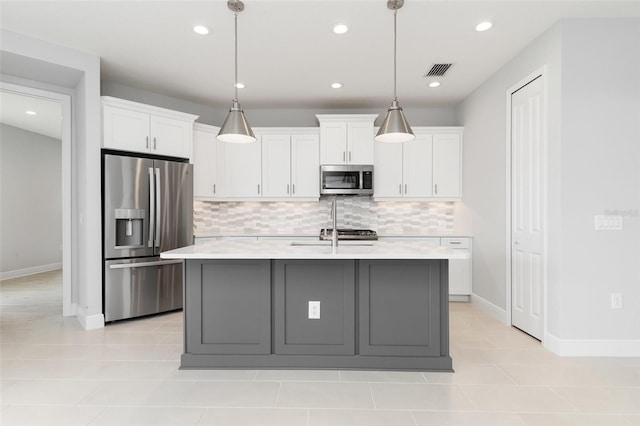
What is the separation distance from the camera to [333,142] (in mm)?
4816

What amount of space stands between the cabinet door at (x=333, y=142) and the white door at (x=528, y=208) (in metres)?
2.08

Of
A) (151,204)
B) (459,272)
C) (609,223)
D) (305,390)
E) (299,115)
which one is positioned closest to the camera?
(305,390)

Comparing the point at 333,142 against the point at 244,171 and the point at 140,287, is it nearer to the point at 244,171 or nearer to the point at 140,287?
the point at 244,171

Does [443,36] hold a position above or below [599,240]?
above

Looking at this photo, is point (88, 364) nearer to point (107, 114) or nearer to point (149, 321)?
point (149, 321)

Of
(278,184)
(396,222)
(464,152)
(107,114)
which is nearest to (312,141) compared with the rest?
(278,184)

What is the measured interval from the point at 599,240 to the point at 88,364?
13.7 ft

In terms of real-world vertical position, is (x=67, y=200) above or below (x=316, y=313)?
above

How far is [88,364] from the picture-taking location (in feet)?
8.68

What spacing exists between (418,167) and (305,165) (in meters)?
1.62

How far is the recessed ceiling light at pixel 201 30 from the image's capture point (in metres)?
2.97

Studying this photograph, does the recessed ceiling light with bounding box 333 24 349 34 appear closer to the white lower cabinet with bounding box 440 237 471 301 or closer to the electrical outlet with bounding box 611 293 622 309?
the white lower cabinet with bounding box 440 237 471 301

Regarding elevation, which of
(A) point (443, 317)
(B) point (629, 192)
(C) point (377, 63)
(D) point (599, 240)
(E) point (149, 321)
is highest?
(C) point (377, 63)

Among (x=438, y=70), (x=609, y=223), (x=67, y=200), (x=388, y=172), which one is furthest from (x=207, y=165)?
(x=609, y=223)
